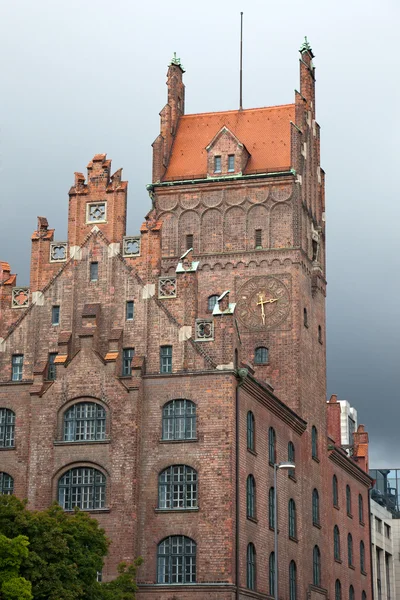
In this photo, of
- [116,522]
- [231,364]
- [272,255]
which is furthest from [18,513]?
[272,255]

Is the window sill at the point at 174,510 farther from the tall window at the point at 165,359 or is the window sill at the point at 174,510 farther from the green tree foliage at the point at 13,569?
the green tree foliage at the point at 13,569

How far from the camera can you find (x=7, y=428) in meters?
71.3

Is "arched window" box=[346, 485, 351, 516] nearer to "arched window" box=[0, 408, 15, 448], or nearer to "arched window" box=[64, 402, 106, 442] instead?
"arched window" box=[64, 402, 106, 442]

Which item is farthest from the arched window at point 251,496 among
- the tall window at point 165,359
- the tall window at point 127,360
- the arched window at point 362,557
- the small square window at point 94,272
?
the arched window at point 362,557

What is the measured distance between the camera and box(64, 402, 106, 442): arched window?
2714 inches

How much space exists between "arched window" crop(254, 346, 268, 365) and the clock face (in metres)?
1.38

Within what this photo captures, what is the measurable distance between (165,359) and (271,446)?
370 inches

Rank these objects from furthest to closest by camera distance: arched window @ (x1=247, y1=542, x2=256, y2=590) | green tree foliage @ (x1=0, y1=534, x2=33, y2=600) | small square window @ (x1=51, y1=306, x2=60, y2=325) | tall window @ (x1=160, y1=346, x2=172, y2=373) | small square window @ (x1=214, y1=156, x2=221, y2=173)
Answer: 1. small square window @ (x1=214, y1=156, x2=221, y2=173)
2. small square window @ (x1=51, y1=306, x2=60, y2=325)
3. tall window @ (x1=160, y1=346, x2=172, y2=373)
4. arched window @ (x1=247, y1=542, x2=256, y2=590)
5. green tree foliage @ (x1=0, y1=534, x2=33, y2=600)

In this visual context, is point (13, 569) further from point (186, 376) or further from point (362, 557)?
point (362, 557)

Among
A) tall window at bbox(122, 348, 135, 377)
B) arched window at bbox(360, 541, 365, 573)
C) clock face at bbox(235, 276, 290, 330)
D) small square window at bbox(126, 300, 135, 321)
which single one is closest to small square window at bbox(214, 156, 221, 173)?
clock face at bbox(235, 276, 290, 330)

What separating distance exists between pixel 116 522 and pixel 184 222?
87.2 ft

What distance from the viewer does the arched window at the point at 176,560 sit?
65938mm

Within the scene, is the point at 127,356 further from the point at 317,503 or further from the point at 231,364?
the point at 317,503

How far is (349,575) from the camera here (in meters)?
93.8
